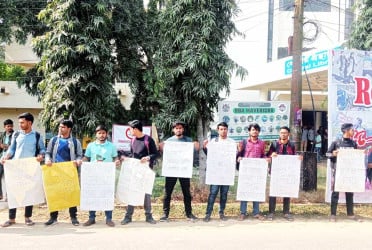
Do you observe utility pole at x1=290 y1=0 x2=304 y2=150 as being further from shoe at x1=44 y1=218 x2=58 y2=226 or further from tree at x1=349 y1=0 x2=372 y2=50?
tree at x1=349 y1=0 x2=372 y2=50

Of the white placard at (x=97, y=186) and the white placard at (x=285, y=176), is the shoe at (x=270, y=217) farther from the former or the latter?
the white placard at (x=97, y=186)

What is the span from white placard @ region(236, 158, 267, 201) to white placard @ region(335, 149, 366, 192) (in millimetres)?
1361

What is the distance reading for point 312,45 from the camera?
89.0ft

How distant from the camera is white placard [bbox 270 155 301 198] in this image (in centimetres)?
782

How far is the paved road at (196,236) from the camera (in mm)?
5973

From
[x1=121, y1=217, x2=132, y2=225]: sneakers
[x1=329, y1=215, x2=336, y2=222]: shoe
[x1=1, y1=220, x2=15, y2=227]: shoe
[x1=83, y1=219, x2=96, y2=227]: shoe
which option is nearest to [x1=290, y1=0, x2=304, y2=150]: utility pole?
[x1=329, y1=215, x2=336, y2=222]: shoe

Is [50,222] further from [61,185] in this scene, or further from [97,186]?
[97,186]

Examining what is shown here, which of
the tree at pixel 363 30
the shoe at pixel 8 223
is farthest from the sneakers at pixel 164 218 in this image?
the tree at pixel 363 30

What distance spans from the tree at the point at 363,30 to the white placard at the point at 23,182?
12.7 metres

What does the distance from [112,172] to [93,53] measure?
3470 millimetres

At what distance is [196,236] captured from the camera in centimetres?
651

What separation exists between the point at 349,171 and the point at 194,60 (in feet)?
12.8

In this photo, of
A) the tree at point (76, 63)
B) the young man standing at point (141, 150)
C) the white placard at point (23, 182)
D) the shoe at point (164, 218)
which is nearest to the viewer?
the white placard at point (23, 182)

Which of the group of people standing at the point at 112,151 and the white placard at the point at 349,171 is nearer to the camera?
the group of people standing at the point at 112,151
